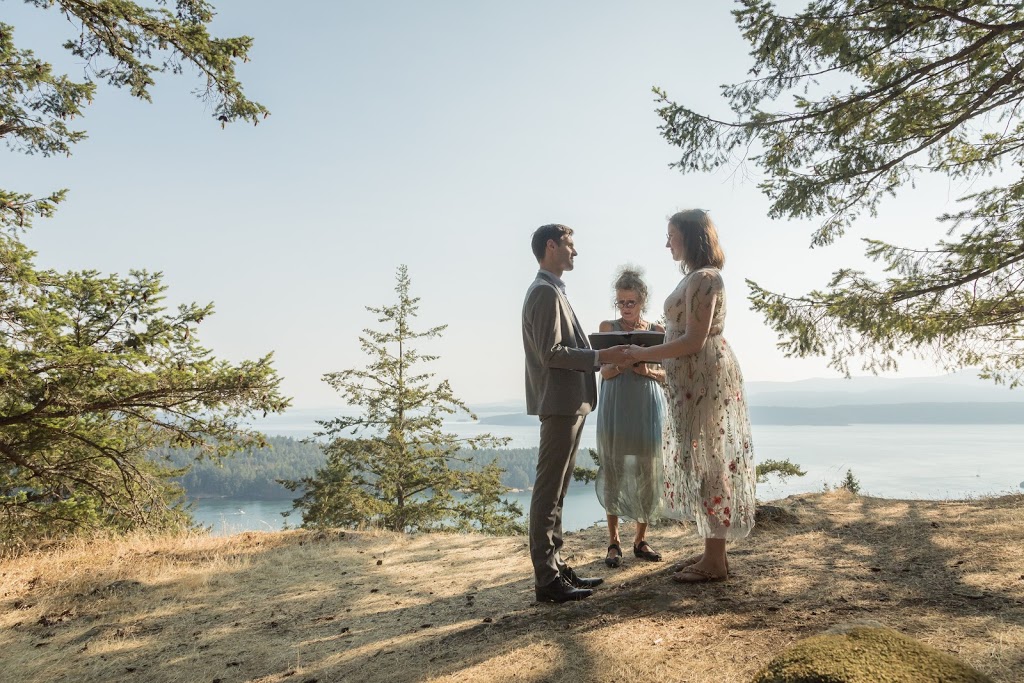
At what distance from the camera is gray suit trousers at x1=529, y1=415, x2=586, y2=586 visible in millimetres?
3756

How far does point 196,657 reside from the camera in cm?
385

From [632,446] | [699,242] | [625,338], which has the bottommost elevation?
[632,446]

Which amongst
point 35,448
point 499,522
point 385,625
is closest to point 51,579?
point 35,448

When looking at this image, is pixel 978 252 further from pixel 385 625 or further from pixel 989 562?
pixel 385 625

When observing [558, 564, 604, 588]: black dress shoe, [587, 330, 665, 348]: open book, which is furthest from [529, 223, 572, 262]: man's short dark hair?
[558, 564, 604, 588]: black dress shoe

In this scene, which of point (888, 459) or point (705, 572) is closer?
point (705, 572)

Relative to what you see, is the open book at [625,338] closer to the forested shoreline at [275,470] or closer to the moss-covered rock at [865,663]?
the moss-covered rock at [865,663]

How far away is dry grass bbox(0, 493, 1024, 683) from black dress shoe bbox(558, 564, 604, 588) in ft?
0.36

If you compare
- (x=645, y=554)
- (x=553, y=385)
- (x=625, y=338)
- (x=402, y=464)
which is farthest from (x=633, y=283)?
(x=402, y=464)

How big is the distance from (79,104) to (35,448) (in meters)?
4.39

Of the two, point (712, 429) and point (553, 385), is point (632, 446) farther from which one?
point (553, 385)

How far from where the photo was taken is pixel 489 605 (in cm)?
434

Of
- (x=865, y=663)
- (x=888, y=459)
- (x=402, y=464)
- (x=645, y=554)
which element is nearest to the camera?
(x=865, y=663)

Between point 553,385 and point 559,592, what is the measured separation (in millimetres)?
1373
